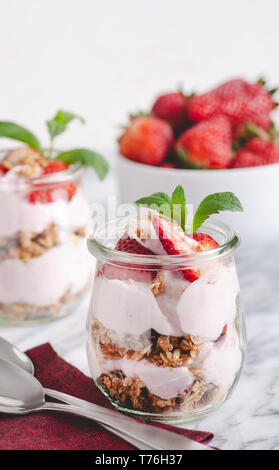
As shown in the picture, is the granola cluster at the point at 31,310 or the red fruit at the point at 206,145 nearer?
the granola cluster at the point at 31,310

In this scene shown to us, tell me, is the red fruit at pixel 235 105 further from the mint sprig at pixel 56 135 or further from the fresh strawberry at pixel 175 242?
the fresh strawberry at pixel 175 242

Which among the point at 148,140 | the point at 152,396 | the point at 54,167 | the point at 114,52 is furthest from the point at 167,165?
the point at 114,52

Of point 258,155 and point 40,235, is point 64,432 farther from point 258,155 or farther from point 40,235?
point 258,155

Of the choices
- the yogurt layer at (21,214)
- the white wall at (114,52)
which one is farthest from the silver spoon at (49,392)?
the white wall at (114,52)

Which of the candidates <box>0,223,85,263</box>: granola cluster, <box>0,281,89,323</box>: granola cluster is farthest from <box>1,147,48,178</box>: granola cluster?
<box>0,281,89,323</box>: granola cluster

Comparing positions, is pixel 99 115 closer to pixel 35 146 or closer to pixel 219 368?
pixel 35 146
